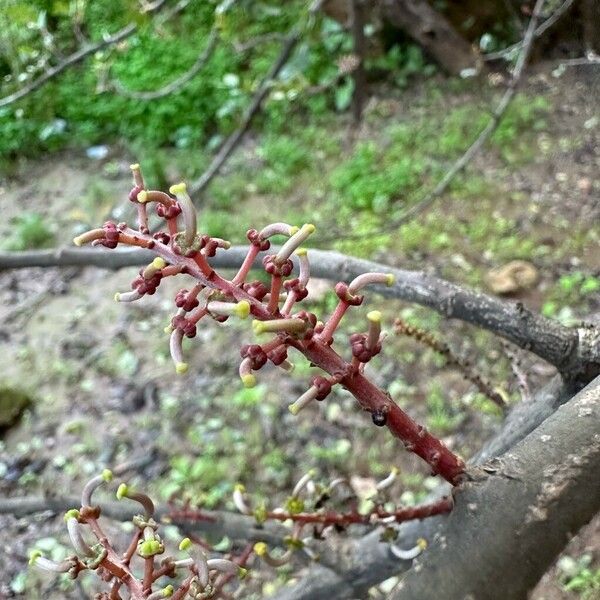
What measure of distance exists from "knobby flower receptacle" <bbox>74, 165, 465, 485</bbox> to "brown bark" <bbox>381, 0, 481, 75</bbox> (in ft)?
13.3

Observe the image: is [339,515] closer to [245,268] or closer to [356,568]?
[356,568]

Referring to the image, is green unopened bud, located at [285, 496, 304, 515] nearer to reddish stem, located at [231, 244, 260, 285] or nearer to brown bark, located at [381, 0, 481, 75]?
reddish stem, located at [231, 244, 260, 285]

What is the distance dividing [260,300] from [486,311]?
566 mm

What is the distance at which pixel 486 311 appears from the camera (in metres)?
1.08

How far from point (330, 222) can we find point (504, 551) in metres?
3.30

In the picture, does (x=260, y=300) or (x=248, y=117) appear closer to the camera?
(x=260, y=300)

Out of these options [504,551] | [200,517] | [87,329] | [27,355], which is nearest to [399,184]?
[87,329]

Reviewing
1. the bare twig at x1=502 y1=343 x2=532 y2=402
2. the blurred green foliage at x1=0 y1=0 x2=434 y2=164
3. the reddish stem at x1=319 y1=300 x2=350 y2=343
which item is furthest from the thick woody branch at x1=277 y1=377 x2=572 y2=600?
the blurred green foliage at x1=0 y1=0 x2=434 y2=164

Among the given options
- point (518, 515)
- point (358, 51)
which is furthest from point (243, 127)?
point (358, 51)

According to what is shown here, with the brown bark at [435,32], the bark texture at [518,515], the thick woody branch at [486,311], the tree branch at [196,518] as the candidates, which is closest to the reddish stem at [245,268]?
the bark texture at [518,515]

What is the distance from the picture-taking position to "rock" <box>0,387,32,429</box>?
302cm

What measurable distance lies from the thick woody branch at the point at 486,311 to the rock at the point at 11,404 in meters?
2.03

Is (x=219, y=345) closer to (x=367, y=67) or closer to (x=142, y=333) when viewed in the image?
(x=142, y=333)

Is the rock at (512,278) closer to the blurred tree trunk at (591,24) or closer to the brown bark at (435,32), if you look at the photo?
the blurred tree trunk at (591,24)
